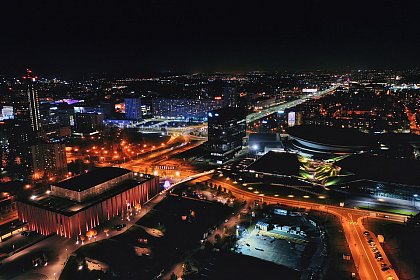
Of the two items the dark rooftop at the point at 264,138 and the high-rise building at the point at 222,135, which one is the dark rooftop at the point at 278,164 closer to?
the high-rise building at the point at 222,135

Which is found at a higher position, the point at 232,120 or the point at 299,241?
the point at 232,120

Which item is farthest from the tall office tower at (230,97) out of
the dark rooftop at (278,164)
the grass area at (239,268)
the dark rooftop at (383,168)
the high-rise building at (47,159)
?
the grass area at (239,268)

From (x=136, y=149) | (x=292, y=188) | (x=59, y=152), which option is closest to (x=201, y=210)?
(x=292, y=188)

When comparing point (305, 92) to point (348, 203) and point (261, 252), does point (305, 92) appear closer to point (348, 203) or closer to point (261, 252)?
point (348, 203)

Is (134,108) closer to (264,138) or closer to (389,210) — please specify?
(264,138)

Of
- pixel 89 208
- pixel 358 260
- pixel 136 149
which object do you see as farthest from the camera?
pixel 136 149

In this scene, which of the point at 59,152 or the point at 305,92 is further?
the point at 305,92

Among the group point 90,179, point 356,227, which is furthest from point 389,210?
point 90,179
